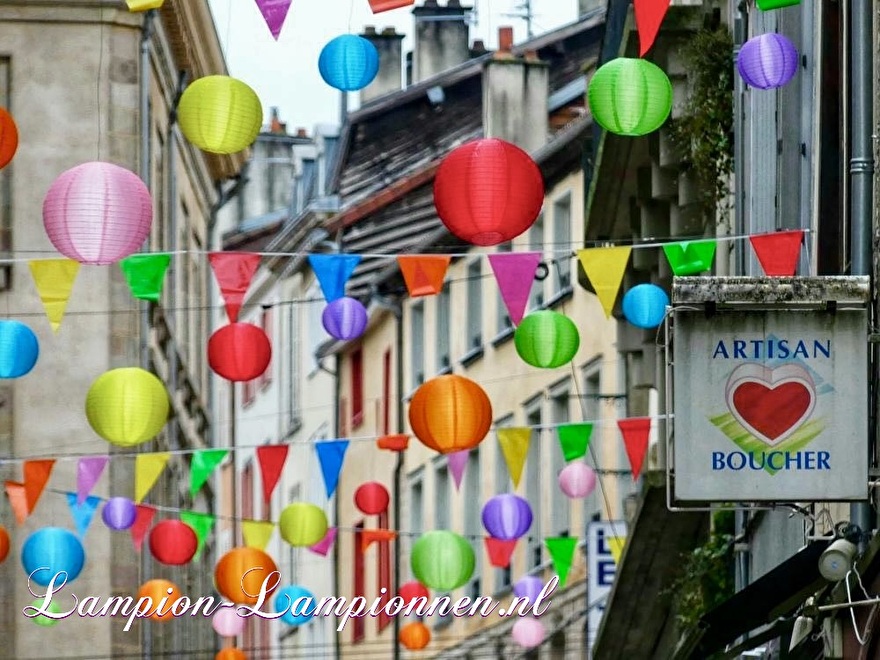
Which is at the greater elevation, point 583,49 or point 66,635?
point 583,49

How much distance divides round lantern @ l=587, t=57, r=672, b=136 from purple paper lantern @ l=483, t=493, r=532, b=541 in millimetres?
9802

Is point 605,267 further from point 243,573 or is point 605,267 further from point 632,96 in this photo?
point 243,573

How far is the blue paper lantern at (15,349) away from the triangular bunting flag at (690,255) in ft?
14.2

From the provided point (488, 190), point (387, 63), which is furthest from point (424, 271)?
point (387, 63)

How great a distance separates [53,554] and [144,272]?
4627mm

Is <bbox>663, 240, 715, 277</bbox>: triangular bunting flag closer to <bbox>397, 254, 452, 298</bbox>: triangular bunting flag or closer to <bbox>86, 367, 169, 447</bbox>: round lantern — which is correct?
<bbox>397, 254, 452, 298</bbox>: triangular bunting flag

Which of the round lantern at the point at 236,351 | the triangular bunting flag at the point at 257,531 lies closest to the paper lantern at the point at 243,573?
the triangular bunting flag at the point at 257,531

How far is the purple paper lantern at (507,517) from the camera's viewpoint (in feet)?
85.0

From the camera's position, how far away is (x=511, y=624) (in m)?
40.5

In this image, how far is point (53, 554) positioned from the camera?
23.0 metres

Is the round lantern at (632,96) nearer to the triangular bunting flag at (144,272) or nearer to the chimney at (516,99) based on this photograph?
the triangular bunting flag at (144,272)

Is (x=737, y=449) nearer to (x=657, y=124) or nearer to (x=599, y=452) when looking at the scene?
(x=657, y=124)

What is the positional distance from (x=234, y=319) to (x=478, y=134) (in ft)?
97.5

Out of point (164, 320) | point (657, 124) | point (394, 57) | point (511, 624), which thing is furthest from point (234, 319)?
point (394, 57)
